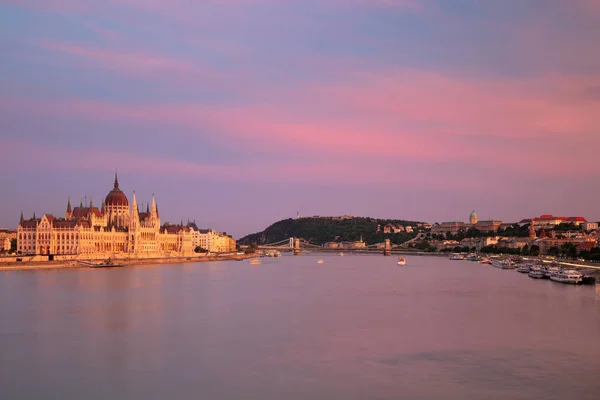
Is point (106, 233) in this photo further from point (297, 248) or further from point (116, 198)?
point (297, 248)

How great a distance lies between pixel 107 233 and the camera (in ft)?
286

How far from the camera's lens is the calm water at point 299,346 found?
52.1 feet

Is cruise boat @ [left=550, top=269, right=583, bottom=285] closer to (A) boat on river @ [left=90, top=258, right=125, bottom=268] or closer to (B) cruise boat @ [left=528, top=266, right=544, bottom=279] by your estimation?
(B) cruise boat @ [left=528, top=266, right=544, bottom=279]

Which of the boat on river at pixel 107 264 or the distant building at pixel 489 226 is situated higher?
the distant building at pixel 489 226

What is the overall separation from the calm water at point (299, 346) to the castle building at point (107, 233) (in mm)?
44189

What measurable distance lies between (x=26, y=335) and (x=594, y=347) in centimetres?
1751

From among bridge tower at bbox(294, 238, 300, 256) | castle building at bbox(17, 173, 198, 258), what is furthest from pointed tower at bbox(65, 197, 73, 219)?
bridge tower at bbox(294, 238, 300, 256)

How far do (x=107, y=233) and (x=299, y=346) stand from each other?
7031cm

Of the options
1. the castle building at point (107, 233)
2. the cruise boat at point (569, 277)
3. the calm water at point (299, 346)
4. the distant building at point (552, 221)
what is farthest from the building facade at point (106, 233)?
the distant building at point (552, 221)

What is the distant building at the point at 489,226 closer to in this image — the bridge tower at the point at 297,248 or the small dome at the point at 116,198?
the bridge tower at the point at 297,248

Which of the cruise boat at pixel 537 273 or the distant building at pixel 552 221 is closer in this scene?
the cruise boat at pixel 537 273

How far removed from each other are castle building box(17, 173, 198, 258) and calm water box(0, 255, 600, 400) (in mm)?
44189

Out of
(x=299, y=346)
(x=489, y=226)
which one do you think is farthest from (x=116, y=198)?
(x=489, y=226)

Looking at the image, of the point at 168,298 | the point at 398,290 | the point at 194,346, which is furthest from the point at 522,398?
the point at 398,290
